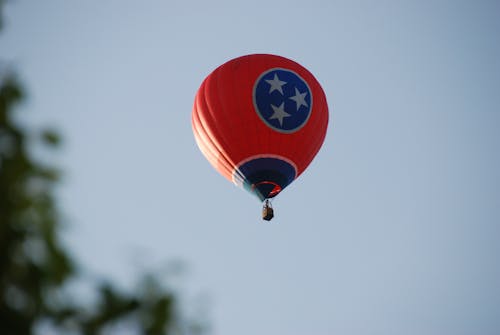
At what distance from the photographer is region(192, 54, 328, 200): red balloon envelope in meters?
19.5

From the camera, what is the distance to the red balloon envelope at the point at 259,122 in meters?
19.5

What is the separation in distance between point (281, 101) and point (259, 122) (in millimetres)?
1143

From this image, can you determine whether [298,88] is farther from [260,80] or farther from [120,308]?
[120,308]

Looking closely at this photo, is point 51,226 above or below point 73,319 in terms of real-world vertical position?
above

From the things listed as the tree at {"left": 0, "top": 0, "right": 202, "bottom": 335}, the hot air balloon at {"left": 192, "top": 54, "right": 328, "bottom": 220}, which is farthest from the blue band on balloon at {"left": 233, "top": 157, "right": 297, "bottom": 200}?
the tree at {"left": 0, "top": 0, "right": 202, "bottom": 335}

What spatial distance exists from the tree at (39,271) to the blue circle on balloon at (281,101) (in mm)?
15533

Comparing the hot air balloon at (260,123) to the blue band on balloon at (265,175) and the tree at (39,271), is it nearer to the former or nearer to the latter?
the blue band on balloon at (265,175)

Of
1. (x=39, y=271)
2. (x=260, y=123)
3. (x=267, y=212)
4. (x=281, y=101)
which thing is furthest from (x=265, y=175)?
(x=39, y=271)

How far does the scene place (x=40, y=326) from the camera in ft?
13.5

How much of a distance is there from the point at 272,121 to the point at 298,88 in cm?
189

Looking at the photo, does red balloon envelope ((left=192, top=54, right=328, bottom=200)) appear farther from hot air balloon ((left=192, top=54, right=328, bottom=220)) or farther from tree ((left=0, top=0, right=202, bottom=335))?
tree ((left=0, top=0, right=202, bottom=335))

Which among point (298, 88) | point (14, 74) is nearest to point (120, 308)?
point (14, 74)

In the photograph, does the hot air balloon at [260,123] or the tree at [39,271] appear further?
the hot air balloon at [260,123]

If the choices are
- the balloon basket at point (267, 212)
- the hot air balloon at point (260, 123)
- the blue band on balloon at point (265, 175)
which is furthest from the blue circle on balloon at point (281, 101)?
the balloon basket at point (267, 212)
